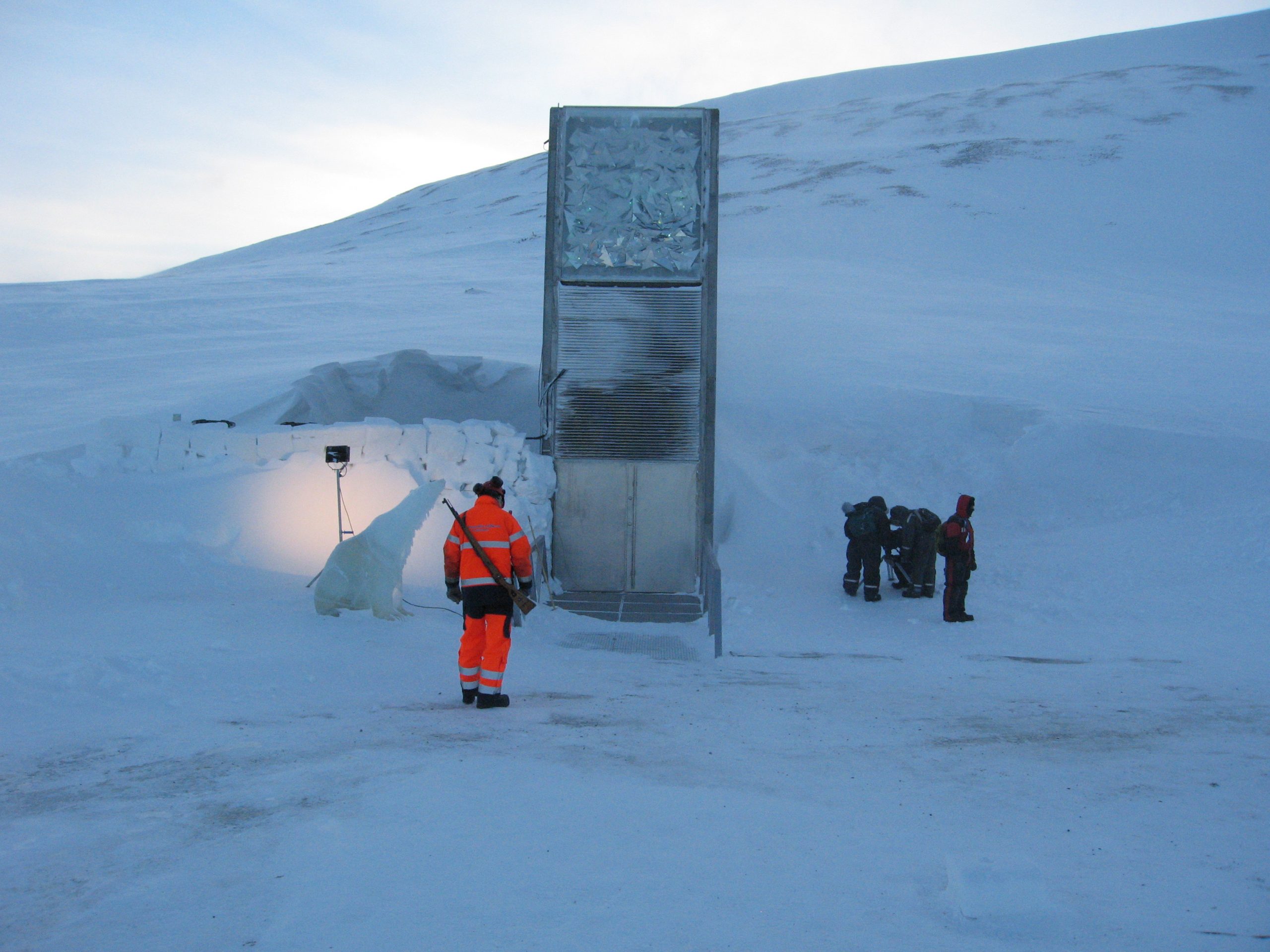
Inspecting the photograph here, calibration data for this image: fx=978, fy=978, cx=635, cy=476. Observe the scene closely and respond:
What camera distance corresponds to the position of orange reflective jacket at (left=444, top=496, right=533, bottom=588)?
19.8ft

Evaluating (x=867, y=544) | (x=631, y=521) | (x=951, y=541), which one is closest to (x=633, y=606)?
(x=631, y=521)

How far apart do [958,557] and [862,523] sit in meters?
1.27

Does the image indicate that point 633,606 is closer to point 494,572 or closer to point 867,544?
point 867,544

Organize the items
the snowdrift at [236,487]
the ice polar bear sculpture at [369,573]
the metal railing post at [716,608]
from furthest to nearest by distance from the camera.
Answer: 1. the metal railing post at [716,608]
2. the snowdrift at [236,487]
3. the ice polar bear sculpture at [369,573]

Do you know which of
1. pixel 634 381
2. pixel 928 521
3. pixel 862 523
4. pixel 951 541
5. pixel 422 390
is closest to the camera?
pixel 951 541

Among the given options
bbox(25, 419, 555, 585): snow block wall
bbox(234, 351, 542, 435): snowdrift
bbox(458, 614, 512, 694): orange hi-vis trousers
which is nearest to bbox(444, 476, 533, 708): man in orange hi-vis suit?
bbox(458, 614, 512, 694): orange hi-vis trousers

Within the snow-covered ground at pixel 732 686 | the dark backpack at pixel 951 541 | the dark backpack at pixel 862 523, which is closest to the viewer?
the snow-covered ground at pixel 732 686

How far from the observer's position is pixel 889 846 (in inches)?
143

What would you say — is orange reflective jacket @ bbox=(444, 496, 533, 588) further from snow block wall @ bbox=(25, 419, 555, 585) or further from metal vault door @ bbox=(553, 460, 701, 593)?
metal vault door @ bbox=(553, 460, 701, 593)

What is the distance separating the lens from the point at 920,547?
1139 centimetres

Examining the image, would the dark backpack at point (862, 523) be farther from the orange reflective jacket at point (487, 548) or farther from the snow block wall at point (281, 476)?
the orange reflective jacket at point (487, 548)

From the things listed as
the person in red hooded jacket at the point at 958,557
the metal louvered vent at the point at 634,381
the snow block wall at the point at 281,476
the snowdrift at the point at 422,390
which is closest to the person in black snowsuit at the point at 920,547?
the person in red hooded jacket at the point at 958,557

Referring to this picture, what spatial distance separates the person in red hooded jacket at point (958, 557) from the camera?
33.3ft

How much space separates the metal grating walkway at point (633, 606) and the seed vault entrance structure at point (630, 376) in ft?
0.38
